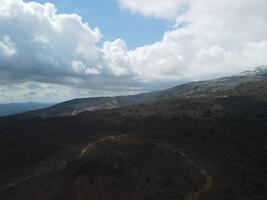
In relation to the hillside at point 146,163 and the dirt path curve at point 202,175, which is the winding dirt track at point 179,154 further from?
the hillside at point 146,163

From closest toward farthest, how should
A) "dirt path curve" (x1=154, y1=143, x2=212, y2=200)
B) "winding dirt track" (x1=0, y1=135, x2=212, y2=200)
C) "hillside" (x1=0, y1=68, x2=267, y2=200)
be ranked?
1. "dirt path curve" (x1=154, y1=143, x2=212, y2=200)
2. "winding dirt track" (x1=0, y1=135, x2=212, y2=200)
3. "hillside" (x1=0, y1=68, x2=267, y2=200)

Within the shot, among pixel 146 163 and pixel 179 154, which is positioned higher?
pixel 146 163

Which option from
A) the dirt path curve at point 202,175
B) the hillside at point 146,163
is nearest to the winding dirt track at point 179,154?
the dirt path curve at point 202,175

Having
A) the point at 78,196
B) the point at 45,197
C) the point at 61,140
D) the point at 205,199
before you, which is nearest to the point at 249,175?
the point at 205,199

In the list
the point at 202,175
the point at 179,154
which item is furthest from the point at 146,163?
the point at 202,175

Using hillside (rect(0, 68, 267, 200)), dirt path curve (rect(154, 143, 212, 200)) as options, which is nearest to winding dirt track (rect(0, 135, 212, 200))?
dirt path curve (rect(154, 143, 212, 200))

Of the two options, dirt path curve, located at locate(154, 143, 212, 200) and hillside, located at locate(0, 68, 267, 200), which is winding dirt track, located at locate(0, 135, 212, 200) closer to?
dirt path curve, located at locate(154, 143, 212, 200)

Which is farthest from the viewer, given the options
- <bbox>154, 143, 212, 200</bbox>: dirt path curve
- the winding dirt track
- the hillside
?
the hillside

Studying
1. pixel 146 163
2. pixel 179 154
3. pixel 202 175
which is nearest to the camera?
pixel 202 175

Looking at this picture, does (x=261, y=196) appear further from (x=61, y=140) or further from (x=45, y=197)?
(x=61, y=140)

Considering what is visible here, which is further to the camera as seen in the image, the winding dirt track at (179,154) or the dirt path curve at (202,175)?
the winding dirt track at (179,154)

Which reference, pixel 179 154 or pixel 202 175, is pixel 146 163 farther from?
pixel 202 175
